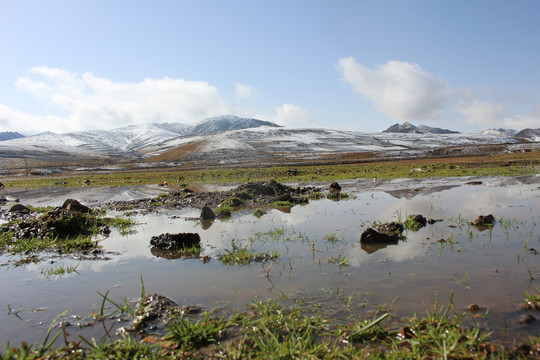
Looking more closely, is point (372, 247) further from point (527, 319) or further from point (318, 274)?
point (527, 319)

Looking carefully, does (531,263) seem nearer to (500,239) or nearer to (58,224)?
(500,239)

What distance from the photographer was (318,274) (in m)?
6.45

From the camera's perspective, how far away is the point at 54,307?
556 cm

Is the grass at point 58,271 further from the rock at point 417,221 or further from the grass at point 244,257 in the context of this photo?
the rock at point 417,221

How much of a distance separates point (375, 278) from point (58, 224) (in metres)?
10.2

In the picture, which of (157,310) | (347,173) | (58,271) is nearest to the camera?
(157,310)

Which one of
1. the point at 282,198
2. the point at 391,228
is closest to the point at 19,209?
the point at 282,198

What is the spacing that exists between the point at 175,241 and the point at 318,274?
13.8 feet

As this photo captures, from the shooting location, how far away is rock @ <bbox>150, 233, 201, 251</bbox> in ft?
28.9

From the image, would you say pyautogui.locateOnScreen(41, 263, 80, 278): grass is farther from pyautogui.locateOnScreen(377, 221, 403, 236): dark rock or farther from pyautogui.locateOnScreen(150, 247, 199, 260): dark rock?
pyautogui.locateOnScreen(377, 221, 403, 236): dark rock

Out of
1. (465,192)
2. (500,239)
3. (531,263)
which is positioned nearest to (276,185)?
(465,192)

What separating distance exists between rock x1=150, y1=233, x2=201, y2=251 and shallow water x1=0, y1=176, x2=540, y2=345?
38cm

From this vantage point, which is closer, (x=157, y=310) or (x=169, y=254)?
(x=157, y=310)

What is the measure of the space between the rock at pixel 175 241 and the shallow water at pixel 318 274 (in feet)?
1.25
